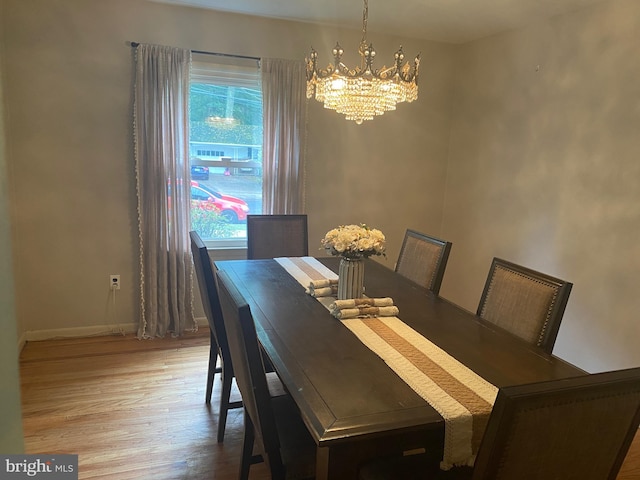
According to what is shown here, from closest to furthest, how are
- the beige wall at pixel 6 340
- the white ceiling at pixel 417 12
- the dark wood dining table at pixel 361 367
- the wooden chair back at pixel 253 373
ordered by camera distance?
the beige wall at pixel 6 340, the dark wood dining table at pixel 361 367, the wooden chair back at pixel 253 373, the white ceiling at pixel 417 12

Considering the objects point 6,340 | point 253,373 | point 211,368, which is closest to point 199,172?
point 211,368

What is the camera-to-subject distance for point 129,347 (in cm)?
335

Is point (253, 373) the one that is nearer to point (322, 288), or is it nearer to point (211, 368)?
point (322, 288)

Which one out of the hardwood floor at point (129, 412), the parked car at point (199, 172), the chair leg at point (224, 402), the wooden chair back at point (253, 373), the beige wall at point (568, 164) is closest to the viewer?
the wooden chair back at point (253, 373)

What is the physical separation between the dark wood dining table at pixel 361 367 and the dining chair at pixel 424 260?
0.68 feet

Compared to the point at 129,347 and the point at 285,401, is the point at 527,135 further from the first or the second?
the point at 129,347

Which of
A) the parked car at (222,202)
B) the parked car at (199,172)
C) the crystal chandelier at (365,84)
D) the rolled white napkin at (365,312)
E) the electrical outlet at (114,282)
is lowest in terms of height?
the electrical outlet at (114,282)

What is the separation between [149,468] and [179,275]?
5.56ft

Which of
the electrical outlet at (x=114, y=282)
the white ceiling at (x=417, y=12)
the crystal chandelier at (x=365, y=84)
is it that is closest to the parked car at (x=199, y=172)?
the electrical outlet at (x=114, y=282)

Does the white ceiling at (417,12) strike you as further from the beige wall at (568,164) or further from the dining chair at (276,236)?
the dining chair at (276,236)

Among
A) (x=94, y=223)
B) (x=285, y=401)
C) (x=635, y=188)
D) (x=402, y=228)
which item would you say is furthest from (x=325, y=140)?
(x=285, y=401)

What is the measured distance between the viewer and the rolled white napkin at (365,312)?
2023mm

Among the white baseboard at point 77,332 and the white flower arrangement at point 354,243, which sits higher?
the white flower arrangement at point 354,243

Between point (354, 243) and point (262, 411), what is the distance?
2.91 ft
